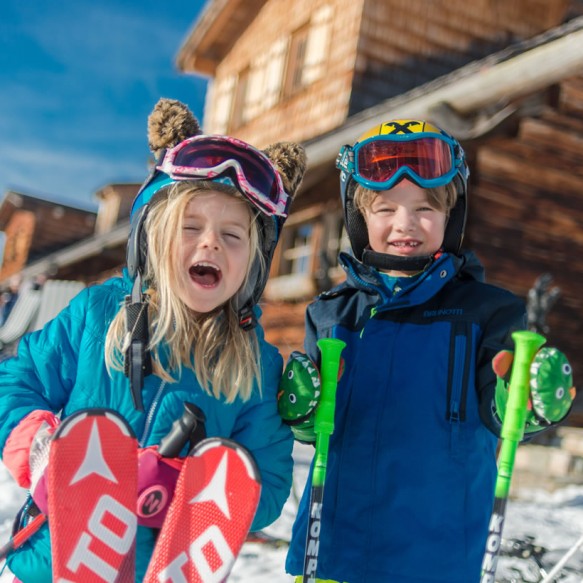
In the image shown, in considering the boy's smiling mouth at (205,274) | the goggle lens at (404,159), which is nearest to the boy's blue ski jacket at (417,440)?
the goggle lens at (404,159)

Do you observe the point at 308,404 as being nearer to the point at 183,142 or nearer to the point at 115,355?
the point at 115,355

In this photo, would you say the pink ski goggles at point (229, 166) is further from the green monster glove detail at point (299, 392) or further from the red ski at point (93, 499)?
the red ski at point (93, 499)

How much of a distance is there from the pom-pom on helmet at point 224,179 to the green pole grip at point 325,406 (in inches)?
10.6

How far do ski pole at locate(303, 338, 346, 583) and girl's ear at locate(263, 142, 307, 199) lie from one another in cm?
64

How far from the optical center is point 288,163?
8.11 feet

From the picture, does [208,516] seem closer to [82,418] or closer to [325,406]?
[82,418]

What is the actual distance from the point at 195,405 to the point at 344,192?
121 centimetres

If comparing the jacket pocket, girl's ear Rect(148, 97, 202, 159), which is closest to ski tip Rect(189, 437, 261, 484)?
the jacket pocket

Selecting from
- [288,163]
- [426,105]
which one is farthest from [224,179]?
[426,105]

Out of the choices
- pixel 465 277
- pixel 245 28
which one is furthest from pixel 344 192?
pixel 245 28

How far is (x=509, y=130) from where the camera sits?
278 inches

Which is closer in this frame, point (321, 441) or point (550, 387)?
point (550, 387)

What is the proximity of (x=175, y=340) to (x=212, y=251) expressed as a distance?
0.95 ft

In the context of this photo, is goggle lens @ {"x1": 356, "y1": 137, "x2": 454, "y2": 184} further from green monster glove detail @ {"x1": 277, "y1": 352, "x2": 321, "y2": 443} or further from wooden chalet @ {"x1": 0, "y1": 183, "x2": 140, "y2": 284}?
wooden chalet @ {"x1": 0, "y1": 183, "x2": 140, "y2": 284}
